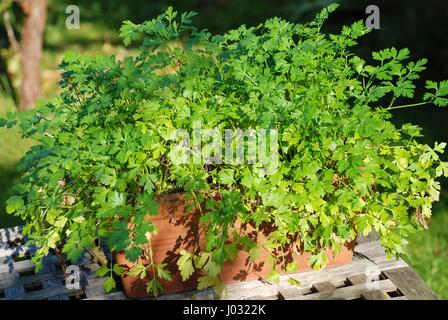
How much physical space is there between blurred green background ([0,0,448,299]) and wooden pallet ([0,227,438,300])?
0.70 m

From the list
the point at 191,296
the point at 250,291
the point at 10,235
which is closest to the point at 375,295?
the point at 250,291

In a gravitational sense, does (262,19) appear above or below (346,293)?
above

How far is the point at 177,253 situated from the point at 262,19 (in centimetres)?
485

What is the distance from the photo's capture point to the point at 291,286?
206cm

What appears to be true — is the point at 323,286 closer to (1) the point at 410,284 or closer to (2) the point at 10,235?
(1) the point at 410,284

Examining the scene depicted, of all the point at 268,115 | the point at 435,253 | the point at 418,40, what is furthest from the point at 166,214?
the point at 418,40

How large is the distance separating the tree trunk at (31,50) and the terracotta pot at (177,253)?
2.76 m

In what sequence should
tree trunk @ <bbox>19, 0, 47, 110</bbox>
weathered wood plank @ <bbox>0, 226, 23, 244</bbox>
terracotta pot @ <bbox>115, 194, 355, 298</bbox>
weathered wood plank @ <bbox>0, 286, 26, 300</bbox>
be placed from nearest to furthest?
terracotta pot @ <bbox>115, 194, 355, 298</bbox>, weathered wood plank @ <bbox>0, 286, 26, 300</bbox>, weathered wood plank @ <bbox>0, 226, 23, 244</bbox>, tree trunk @ <bbox>19, 0, 47, 110</bbox>

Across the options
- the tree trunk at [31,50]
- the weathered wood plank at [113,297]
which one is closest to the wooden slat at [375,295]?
the weathered wood plank at [113,297]

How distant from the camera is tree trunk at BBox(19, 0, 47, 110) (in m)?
4.39

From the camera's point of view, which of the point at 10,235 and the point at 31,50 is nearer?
the point at 10,235

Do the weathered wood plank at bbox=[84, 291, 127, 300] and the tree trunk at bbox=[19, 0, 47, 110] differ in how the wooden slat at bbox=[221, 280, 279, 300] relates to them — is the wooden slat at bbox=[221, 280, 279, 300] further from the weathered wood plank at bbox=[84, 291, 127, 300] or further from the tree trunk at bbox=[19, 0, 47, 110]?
the tree trunk at bbox=[19, 0, 47, 110]

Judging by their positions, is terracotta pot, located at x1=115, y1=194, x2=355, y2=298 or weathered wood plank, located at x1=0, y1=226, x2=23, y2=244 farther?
weathered wood plank, located at x1=0, y1=226, x2=23, y2=244

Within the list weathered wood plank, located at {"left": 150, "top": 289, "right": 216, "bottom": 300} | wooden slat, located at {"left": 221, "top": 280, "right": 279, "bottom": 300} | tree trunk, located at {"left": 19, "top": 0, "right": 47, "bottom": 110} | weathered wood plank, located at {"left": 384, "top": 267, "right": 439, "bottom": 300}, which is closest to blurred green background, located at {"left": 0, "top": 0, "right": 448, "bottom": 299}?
tree trunk, located at {"left": 19, "top": 0, "right": 47, "bottom": 110}
